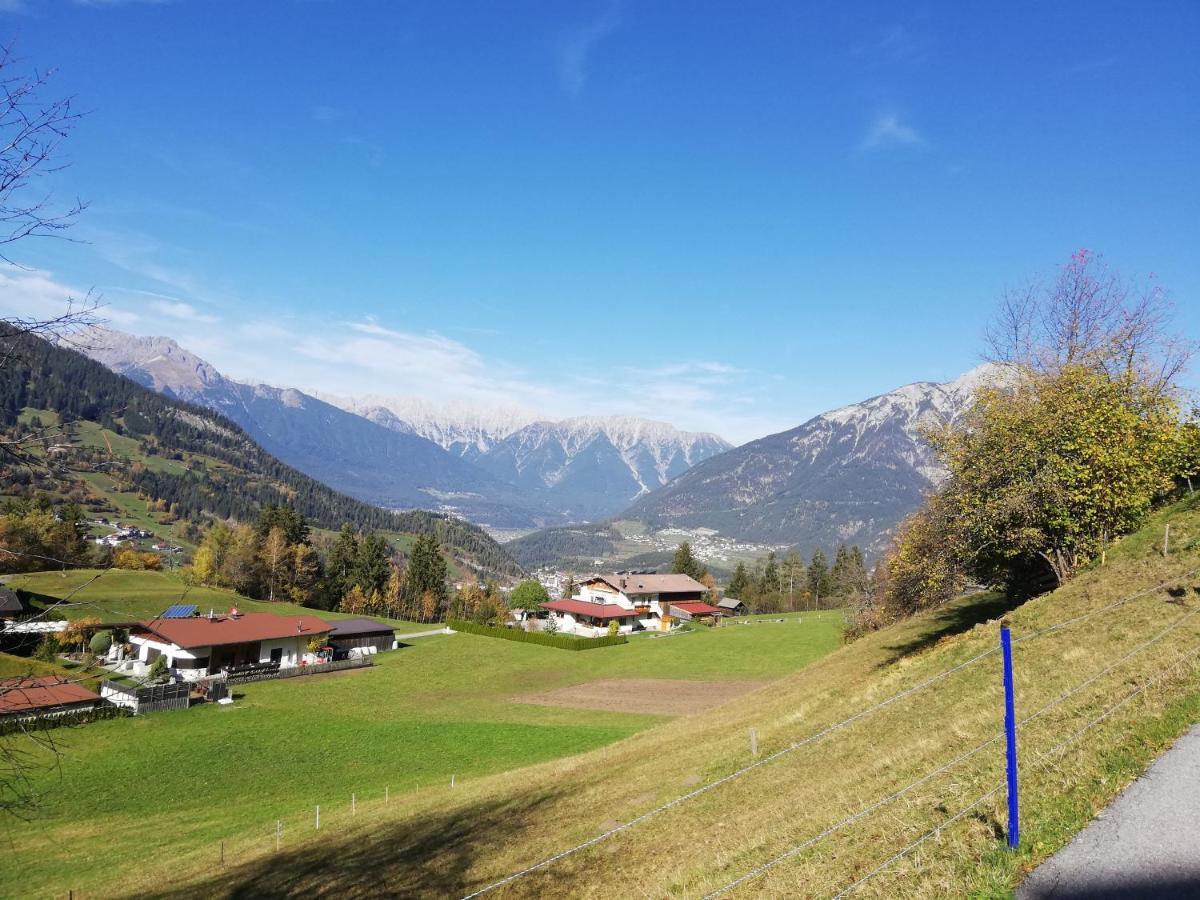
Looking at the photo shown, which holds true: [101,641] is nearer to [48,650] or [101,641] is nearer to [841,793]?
[48,650]

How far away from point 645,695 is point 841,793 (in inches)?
1901

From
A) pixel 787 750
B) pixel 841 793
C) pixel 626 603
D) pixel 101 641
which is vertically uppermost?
pixel 787 750

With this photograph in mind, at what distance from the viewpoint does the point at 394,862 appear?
60.8ft

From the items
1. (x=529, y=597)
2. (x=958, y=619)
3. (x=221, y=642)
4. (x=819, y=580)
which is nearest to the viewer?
(x=958, y=619)

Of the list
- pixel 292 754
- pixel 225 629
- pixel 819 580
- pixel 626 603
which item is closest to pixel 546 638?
pixel 626 603

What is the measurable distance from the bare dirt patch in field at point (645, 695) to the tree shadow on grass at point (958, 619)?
58.9 feet

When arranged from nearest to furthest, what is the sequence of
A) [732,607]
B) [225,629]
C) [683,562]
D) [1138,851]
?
1. [1138,851]
2. [225,629]
3. [732,607]
4. [683,562]

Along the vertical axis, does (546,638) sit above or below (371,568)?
below

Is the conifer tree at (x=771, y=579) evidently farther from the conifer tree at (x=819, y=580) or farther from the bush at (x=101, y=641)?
the bush at (x=101, y=641)

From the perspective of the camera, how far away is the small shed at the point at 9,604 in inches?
2762

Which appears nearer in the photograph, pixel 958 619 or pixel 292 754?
pixel 958 619

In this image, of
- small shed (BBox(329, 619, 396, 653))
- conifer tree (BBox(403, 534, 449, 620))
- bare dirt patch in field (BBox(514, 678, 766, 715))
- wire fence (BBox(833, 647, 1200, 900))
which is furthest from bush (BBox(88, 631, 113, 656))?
wire fence (BBox(833, 647, 1200, 900))

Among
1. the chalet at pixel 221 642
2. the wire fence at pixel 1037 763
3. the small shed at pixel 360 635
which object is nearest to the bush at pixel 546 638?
the small shed at pixel 360 635

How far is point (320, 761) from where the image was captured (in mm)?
40031
